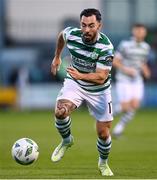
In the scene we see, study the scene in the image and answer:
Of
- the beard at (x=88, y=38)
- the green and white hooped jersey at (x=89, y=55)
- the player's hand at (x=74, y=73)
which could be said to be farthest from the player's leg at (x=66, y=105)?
the beard at (x=88, y=38)

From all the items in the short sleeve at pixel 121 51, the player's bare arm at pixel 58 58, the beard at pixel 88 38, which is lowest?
the short sleeve at pixel 121 51

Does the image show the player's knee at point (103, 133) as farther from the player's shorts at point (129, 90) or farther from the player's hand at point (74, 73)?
the player's shorts at point (129, 90)

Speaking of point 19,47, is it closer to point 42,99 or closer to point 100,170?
point 42,99

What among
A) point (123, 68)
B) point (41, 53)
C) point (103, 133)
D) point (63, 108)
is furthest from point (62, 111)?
point (41, 53)

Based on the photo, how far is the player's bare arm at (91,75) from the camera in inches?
458

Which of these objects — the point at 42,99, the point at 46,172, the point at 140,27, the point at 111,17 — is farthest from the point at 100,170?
the point at 111,17

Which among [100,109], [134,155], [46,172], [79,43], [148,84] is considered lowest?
[148,84]

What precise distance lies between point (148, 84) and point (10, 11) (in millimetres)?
6951

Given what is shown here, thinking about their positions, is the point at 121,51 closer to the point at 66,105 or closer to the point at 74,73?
the point at 66,105

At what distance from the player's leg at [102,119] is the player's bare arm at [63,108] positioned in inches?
13.0

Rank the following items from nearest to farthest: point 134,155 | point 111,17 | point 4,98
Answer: point 134,155
point 4,98
point 111,17

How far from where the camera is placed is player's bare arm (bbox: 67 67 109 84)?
11.6m

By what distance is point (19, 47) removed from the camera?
34.8 metres

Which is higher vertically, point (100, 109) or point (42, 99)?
point (100, 109)
